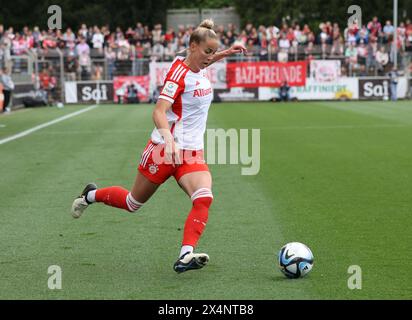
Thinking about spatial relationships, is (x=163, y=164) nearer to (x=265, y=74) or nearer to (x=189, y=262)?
(x=189, y=262)

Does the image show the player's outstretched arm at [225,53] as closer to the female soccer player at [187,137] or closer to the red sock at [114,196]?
the female soccer player at [187,137]

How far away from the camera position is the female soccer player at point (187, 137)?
709 centimetres

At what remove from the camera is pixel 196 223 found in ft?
23.5

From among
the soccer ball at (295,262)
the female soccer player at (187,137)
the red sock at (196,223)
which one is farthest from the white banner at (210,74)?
the soccer ball at (295,262)

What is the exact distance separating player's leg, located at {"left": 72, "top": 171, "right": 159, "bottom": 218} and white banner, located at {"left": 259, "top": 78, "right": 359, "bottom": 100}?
35.8 meters

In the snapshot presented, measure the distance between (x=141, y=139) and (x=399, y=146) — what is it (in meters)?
5.80

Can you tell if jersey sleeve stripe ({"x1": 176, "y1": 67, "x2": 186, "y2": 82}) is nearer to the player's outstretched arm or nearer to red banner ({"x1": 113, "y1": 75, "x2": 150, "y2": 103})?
the player's outstretched arm

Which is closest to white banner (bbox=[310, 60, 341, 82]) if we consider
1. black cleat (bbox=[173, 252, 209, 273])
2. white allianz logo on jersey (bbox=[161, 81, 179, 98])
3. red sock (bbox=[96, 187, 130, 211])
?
red sock (bbox=[96, 187, 130, 211])

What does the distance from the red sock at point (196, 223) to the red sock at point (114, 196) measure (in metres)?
0.91

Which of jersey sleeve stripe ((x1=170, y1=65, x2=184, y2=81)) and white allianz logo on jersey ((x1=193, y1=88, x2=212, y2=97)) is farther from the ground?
jersey sleeve stripe ((x1=170, y1=65, x2=184, y2=81))

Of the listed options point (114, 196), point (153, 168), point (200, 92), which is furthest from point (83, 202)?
point (200, 92)

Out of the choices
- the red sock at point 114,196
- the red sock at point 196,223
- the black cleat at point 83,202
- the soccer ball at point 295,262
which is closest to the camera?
the soccer ball at point 295,262

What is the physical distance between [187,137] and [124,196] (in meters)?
0.93

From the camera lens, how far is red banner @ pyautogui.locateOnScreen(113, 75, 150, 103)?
43750 mm
